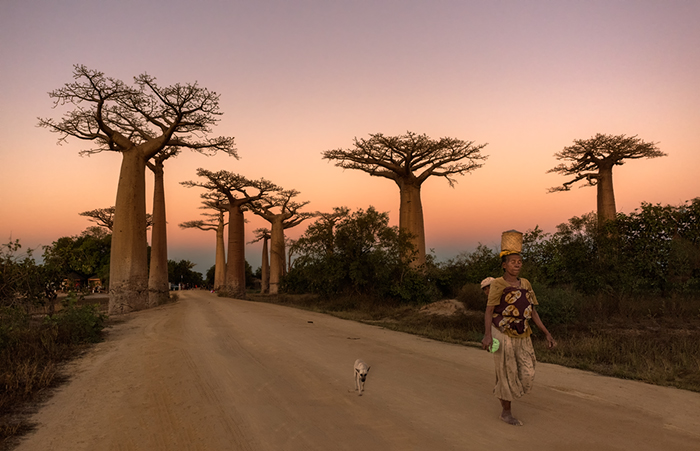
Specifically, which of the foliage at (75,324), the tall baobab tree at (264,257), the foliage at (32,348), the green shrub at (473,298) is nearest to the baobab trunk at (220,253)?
the tall baobab tree at (264,257)

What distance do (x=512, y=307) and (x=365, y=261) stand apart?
15.0 m

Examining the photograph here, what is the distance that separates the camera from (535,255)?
1666 centimetres

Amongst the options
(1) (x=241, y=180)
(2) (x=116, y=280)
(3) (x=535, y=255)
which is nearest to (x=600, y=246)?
(3) (x=535, y=255)

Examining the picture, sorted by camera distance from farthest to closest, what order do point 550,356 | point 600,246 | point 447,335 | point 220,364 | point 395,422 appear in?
point 600,246 → point 447,335 → point 550,356 → point 220,364 → point 395,422

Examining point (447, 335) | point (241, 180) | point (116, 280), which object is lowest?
point (447, 335)

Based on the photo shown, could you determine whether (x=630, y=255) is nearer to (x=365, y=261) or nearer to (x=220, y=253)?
(x=365, y=261)

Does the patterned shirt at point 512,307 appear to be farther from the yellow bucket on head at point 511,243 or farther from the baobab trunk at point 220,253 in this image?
the baobab trunk at point 220,253

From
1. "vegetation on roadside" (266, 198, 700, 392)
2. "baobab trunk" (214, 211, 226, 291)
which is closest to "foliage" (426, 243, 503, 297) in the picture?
"vegetation on roadside" (266, 198, 700, 392)

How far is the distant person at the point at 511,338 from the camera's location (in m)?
3.91

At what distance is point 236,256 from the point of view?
3338cm

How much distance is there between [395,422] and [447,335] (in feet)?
20.2

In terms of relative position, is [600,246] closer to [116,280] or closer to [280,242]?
[116,280]

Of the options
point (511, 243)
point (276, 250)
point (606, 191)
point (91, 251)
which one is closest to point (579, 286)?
point (511, 243)

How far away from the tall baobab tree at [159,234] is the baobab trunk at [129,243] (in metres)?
7.62
